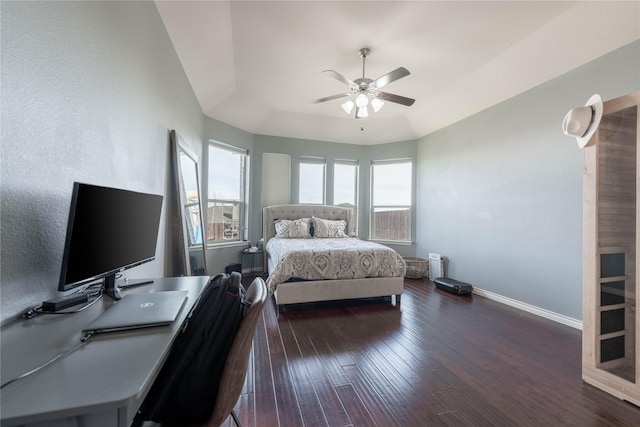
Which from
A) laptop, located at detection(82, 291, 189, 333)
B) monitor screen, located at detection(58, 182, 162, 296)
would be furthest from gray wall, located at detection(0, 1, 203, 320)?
laptop, located at detection(82, 291, 189, 333)

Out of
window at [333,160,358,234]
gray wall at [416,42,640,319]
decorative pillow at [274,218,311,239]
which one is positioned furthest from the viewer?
window at [333,160,358,234]

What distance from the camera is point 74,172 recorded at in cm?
112

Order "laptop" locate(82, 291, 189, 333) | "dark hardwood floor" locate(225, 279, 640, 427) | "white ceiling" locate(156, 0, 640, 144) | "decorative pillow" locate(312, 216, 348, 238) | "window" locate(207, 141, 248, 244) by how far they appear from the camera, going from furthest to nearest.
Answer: "decorative pillow" locate(312, 216, 348, 238) → "window" locate(207, 141, 248, 244) → "white ceiling" locate(156, 0, 640, 144) → "dark hardwood floor" locate(225, 279, 640, 427) → "laptop" locate(82, 291, 189, 333)

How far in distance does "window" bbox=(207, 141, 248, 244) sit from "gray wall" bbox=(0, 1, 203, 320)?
2.50 m

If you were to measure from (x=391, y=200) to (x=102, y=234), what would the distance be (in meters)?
5.02

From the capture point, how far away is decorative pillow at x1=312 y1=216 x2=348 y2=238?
467 cm

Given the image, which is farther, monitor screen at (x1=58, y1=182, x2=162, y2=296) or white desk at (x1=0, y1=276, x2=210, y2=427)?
monitor screen at (x1=58, y1=182, x2=162, y2=296)

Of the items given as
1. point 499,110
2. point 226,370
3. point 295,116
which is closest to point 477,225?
point 499,110

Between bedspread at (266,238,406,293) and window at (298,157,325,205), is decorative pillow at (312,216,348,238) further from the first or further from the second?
bedspread at (266,238,406,293)

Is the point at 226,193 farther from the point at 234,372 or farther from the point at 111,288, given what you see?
the point at 234,372

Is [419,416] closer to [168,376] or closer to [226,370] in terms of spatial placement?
[226,370]

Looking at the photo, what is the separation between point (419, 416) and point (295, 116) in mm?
4617

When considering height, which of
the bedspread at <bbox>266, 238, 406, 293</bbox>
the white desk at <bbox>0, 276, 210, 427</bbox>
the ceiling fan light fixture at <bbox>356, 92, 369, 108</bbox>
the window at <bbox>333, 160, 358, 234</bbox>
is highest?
the ceiling fan light fixture at <bbox>356, 92, 369, 108</bbox>

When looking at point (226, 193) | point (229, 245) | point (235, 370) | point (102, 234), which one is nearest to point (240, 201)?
point (226, 193)
